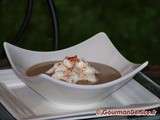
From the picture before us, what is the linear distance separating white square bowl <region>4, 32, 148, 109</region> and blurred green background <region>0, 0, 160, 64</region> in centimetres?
172

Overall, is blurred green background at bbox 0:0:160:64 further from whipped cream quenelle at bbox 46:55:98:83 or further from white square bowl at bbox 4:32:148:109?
whipped cream quenelle at bbox 46:55:98:83

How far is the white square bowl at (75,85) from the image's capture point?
84cm

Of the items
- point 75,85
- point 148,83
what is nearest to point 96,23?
point 148,83

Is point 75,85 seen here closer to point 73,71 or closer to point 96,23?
point 73,71

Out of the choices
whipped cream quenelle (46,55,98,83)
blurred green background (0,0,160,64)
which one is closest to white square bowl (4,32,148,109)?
whipped cream quenelle (46,55,98,83)

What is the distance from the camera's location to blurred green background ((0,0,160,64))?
2.88m

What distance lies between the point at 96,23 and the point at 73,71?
2.13 meters

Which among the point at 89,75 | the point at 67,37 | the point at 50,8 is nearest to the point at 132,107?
the point at 89,75

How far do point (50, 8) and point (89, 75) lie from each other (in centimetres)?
54

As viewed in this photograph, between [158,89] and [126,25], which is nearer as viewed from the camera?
[158,89]

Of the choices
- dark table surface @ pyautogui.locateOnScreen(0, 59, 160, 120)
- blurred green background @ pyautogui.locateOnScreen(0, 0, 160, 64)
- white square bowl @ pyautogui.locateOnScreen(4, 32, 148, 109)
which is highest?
white square bowl @ pyautogui.locateOnScreen(4, 32, 148, 109)

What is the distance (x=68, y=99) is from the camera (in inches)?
34.1

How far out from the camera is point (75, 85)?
821 mm

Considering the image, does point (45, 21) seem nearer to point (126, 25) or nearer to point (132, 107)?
point (126, 25)
